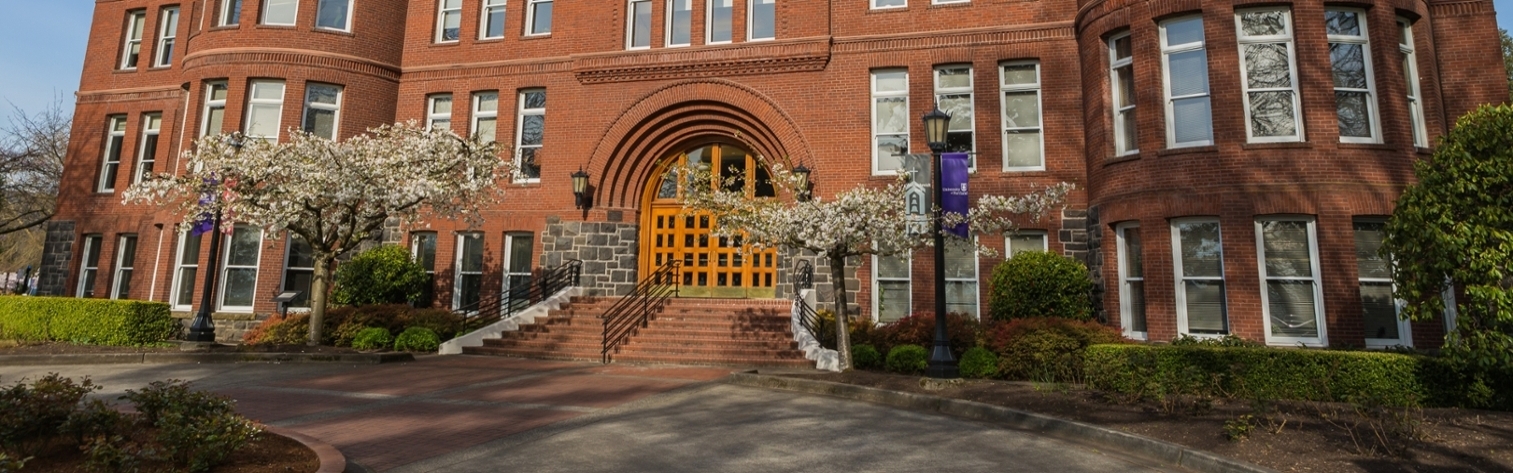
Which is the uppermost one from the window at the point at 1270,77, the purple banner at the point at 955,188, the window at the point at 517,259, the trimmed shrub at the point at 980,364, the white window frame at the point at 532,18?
the white window frame at the point at 532,18

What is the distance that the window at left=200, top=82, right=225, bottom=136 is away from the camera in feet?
60.1

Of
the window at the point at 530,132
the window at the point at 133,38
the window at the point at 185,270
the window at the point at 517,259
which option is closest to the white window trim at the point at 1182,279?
the window at the point at 517,259

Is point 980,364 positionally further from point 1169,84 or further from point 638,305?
point 638,305

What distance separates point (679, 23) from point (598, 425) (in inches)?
504

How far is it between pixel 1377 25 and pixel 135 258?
27226mm

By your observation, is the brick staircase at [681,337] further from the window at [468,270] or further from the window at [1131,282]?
the window at [1131,282]

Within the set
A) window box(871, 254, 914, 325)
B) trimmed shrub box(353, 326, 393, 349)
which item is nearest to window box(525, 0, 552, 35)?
trimmed shrub box(353, 326, 393, 349)

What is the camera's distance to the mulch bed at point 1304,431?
574 cm

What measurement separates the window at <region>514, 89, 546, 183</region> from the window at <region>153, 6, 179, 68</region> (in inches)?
435

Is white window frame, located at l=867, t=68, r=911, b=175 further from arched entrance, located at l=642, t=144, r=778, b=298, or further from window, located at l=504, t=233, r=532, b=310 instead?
window, located at l=504, t=233, r=532, b=310

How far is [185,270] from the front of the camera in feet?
59.3

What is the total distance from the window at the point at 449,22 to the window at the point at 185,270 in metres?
7.75

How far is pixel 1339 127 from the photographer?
1177 centimetres

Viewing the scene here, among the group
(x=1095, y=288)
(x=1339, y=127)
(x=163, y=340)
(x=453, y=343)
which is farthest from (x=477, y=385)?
(x=1339, y=127)
